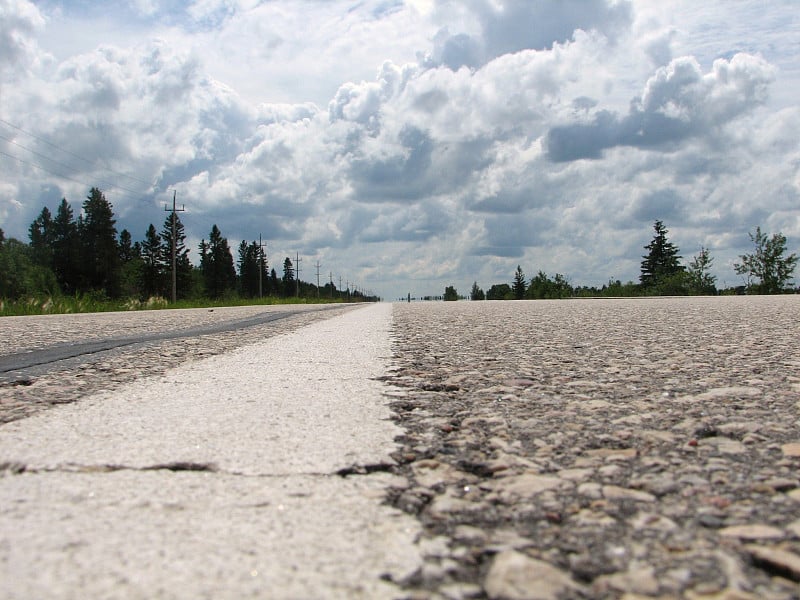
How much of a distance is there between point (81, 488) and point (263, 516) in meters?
0.58

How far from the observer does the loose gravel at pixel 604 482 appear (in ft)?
3.89

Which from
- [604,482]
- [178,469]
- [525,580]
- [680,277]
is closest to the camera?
[525,580]

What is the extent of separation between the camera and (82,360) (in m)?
4.96

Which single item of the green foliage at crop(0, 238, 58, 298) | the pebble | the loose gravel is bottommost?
the pebble

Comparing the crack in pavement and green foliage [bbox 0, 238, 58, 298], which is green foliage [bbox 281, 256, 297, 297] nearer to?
green foliage [bbox 0, 238, 58, 298]

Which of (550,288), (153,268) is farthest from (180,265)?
(550,288)

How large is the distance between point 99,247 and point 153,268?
21.2 m

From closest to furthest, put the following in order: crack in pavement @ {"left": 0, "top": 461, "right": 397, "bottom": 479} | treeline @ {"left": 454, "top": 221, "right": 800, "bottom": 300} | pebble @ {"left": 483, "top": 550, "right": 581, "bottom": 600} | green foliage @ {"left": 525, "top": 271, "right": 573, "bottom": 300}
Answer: pebble @ {"left": 483, "top": 550, "right": 581, "bottom": 600} → crack in pavement @ {"left": 0, "top": 461, "right": 397, "bottom": 479} → treeline @ {"left": 454, "top": 221, "right": 800, "bottom": 300} → green foliage @ {"left": 525, "top": 271, "right": 573, "bottom": 300}

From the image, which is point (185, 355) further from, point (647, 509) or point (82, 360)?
point (647, 509)

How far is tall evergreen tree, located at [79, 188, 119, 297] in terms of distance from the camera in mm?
71750

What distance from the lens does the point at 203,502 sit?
1.56 meters

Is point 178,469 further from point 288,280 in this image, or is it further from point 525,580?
point 288,280

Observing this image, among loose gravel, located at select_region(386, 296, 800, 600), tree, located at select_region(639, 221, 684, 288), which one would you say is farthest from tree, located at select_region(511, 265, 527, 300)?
loose gravel, located at select_region(386, 296, 800, 600)

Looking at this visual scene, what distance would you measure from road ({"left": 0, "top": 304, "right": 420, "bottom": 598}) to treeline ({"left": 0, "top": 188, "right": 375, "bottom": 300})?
53.8m
